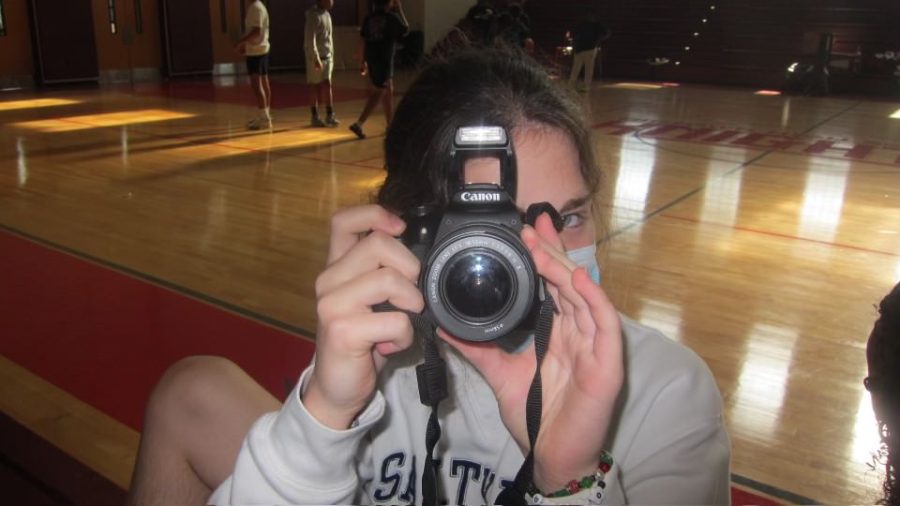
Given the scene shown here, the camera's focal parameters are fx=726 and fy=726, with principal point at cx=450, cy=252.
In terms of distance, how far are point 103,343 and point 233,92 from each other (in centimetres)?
844

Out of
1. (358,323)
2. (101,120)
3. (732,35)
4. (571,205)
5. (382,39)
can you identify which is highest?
(732,35)

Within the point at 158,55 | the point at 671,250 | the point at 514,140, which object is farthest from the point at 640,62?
the point at 514,140

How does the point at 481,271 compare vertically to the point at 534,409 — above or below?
above

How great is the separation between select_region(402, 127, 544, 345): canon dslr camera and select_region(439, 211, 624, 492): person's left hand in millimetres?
30

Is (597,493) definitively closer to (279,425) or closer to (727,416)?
(279,425)

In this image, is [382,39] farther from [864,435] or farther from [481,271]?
[481,271]

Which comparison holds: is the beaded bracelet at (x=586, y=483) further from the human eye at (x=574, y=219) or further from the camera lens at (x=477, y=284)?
the human eye at (x=574, y=219)

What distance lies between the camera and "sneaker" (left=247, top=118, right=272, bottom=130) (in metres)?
7.14

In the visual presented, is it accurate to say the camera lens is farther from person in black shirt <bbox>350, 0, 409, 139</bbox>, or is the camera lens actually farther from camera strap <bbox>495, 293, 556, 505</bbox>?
person in black shirt <bbox>350, 0, 409, 139</bbox>

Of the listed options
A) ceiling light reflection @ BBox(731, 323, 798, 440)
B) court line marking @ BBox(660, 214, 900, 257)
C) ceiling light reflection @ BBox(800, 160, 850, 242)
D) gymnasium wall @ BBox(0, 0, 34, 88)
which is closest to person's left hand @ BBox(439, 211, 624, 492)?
ceiling light reflection @ BBox(731, 323, 798, 440)

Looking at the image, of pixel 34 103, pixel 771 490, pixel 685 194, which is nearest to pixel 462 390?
pixel 771 490

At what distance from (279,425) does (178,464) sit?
1.45 ft

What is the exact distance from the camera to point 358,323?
0.90 metres

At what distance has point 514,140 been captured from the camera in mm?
1094
